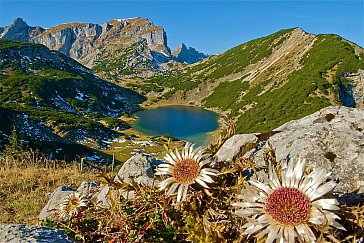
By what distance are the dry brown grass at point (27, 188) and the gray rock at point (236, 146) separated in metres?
2.81

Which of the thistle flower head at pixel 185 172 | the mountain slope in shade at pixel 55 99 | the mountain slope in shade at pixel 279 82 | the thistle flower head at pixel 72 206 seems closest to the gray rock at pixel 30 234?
the thistle flower head at pixel 72 206

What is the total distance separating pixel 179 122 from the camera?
121 m

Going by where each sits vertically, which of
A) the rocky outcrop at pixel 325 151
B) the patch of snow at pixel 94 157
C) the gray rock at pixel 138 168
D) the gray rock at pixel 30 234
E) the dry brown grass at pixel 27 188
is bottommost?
the patch of snow at pixel 94 157

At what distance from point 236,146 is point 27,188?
6.49 metres

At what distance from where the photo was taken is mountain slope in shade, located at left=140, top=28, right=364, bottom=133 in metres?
80.1

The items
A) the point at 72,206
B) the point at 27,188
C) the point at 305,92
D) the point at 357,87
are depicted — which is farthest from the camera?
the point at 305,92

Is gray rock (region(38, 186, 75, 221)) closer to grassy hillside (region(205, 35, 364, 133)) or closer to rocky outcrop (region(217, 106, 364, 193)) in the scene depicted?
rocky outcrop (region(217, 106, 364, 193))

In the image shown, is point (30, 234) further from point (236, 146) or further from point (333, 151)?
point (333, 151)

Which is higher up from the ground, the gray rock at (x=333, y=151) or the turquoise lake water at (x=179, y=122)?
the turquoise lake water at (x=179, y=122)

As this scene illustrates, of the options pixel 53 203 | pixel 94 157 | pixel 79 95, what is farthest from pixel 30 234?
pixel 79 95

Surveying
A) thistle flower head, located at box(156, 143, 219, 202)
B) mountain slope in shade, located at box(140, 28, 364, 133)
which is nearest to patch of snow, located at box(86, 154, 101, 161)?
mountain slope in shade, located at box(140, 28, 364, 133)

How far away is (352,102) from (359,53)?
90.3 ft

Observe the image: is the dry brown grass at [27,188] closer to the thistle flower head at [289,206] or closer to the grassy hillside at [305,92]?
the thistle flower head at [289,206]

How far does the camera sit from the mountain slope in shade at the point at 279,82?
80062mm
